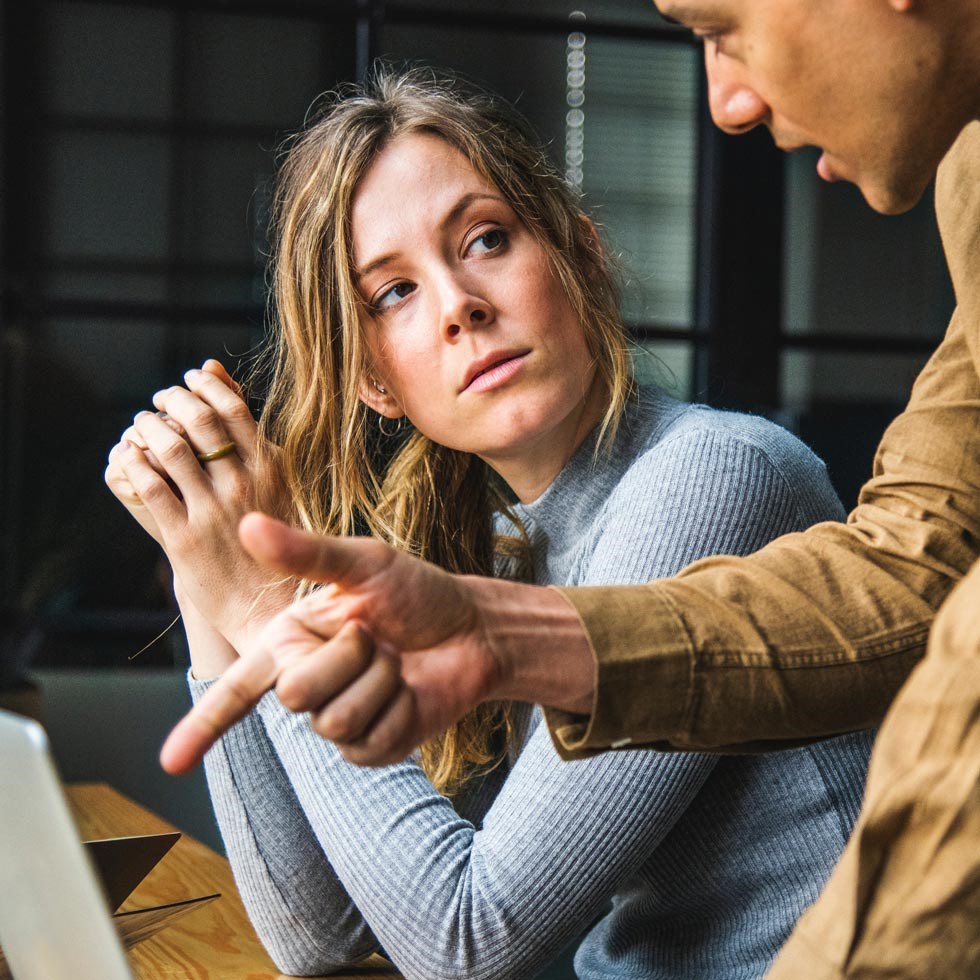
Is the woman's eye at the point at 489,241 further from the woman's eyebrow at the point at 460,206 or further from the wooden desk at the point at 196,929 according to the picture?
the wooden desk at the point at 196,929

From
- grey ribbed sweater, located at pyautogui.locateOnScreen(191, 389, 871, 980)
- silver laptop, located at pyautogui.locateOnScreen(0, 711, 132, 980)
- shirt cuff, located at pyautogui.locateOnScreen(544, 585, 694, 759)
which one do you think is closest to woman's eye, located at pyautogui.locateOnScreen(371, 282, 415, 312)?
grey ribbed sweater, located at pyautogui.locateOnScreen(191, 389, 871, 980)

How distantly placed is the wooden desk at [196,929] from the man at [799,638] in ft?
1.70

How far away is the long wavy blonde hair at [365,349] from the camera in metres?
1.38

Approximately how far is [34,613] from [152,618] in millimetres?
288

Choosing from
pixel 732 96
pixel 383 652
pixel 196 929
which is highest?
pixel 732 96

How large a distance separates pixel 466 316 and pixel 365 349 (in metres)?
0.17

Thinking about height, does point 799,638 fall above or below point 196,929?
above

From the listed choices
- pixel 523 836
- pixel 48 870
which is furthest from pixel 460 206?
pixel 48 870

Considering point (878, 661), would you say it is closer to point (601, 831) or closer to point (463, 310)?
point (601, 831)

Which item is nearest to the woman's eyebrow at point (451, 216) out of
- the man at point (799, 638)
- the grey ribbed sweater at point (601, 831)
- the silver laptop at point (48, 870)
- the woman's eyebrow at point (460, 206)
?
the woman's eyebrow at point (460, 206)

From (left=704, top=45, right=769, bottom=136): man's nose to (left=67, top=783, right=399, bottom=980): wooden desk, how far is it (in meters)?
0.77

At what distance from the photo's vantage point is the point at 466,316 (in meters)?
1.29

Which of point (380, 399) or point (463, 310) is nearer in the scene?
point (463, 310)

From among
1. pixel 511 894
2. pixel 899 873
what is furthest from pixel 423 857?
pixel 899 873
